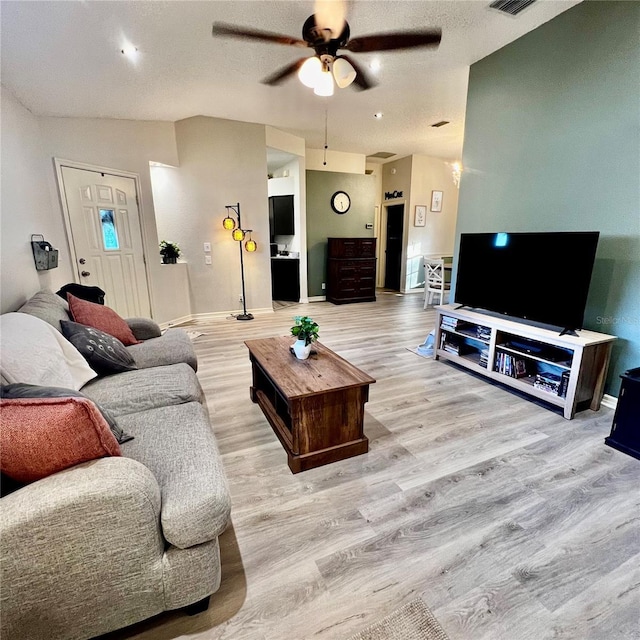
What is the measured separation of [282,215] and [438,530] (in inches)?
239

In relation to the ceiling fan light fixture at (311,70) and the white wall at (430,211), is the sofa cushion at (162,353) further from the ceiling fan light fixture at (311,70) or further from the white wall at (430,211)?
the white wall at (430,211)

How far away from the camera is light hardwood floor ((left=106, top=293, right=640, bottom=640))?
1171 mm

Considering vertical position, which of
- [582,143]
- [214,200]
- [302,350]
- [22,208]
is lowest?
[302,350]

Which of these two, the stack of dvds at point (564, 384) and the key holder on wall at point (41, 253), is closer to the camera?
the stack of dvds at point (564, 384)

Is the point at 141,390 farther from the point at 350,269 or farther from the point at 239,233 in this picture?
the point at 350,269

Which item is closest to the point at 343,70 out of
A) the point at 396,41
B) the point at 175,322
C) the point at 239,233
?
the point at 396,41

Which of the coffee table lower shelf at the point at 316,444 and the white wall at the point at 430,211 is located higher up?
the white wall at the point at 430,211

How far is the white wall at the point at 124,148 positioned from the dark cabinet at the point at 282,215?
90.5 inches

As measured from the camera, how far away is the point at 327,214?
6832 millimetres

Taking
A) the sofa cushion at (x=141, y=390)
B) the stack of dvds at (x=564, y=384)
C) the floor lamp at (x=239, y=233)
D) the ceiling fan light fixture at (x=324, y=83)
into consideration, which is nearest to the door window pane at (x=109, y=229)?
the floor lamp at (x=239, y=233)

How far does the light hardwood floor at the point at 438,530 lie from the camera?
3.84 ft

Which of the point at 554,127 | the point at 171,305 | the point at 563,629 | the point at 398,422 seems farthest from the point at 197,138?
the point at 563,629

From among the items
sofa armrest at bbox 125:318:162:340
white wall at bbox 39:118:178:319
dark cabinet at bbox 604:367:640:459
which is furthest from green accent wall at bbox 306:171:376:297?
dark cabinet at bbox 604:367:640:459

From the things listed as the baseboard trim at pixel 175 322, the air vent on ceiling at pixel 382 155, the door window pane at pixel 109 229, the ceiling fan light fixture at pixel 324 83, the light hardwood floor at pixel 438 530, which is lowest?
the light hardwood floor at pixel 438 530
